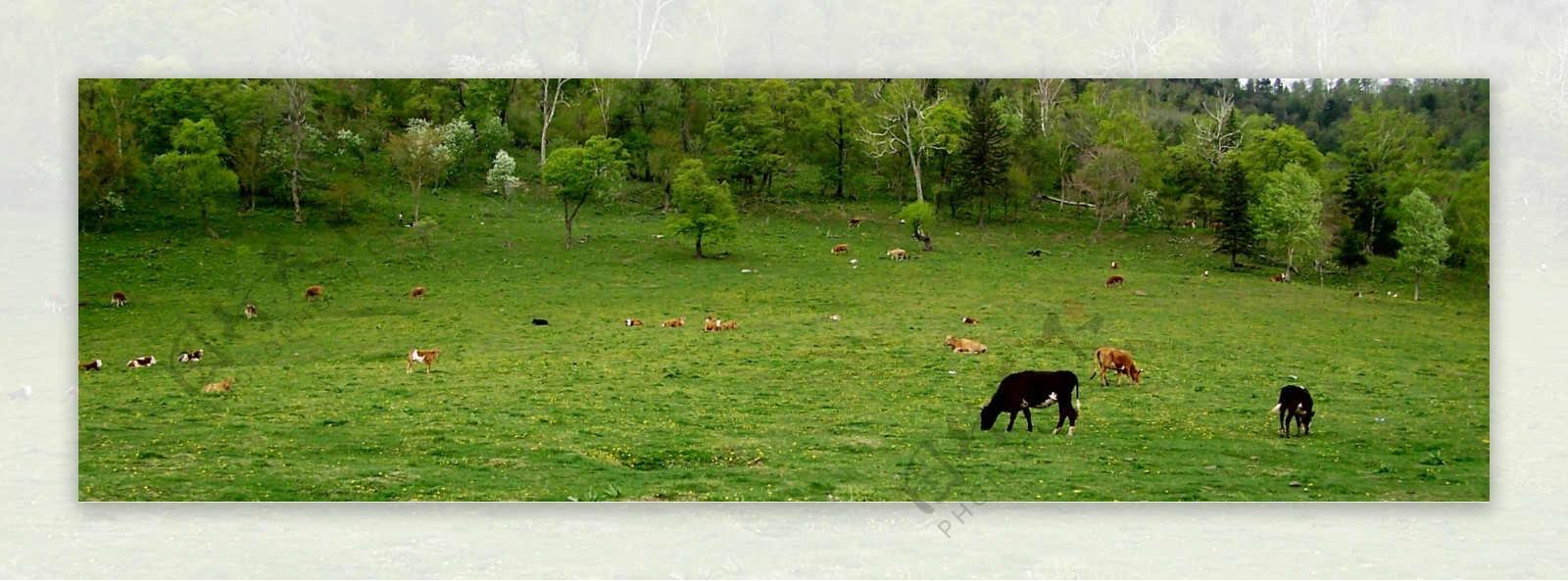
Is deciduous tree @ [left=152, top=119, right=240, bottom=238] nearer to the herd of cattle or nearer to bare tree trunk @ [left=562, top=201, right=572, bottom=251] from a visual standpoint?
the herd of cattle

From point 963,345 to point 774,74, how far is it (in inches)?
174

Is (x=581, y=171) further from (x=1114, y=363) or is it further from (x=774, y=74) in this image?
(x=1114, y=363)

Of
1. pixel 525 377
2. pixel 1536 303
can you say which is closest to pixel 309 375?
pixel 525 377

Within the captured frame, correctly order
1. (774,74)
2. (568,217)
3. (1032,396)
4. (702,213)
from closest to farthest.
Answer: (1032,396) → (774,74) → (702,213) → (568,217)

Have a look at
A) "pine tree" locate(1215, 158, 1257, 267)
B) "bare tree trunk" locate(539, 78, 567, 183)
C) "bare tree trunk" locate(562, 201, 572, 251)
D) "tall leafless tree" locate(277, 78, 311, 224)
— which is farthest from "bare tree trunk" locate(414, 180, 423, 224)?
"pine tree" locate(1215, 158, 1257, 267)

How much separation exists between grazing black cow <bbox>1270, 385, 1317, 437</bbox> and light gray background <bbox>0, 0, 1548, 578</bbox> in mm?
1876

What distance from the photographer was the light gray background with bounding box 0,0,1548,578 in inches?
458

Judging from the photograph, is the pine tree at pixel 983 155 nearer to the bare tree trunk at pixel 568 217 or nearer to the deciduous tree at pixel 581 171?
the deciduous tree at pixel 581 171

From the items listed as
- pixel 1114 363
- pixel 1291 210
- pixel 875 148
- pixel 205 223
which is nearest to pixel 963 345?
pixel 1114 363

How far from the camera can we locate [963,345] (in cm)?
1675

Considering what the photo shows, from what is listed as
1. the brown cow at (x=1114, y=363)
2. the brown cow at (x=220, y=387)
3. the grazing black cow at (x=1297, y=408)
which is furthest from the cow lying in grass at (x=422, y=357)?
the grazing black cow at (x=1297, y=408)

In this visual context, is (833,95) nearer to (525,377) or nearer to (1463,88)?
(525,377)

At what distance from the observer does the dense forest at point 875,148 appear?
14.8 m

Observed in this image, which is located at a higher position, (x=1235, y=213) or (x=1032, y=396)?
(x=1235, y=213)
